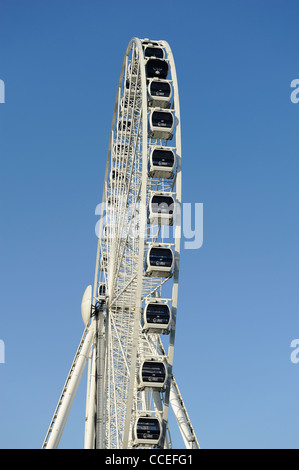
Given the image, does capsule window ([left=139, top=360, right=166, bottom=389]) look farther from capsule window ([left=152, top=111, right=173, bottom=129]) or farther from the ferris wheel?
capsule window ([left=152, top=111, right=173, bottom=129])

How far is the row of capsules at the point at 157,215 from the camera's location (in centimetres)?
2994

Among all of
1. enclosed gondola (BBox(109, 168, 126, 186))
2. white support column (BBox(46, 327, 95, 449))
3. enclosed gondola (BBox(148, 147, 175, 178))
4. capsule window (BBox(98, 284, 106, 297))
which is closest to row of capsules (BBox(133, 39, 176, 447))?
enclosed gondola (BBox(148, 147, 175, 178))

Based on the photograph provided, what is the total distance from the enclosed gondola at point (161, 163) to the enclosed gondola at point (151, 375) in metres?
8.75

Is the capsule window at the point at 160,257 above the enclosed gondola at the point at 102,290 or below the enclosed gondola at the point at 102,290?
below

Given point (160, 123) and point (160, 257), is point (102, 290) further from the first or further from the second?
point (160, 123)

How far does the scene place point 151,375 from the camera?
1196 inches

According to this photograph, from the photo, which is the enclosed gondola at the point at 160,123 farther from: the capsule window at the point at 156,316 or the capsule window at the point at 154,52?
the capsule window at the point at 156,316

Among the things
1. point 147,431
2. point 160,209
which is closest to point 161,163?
point 160,209

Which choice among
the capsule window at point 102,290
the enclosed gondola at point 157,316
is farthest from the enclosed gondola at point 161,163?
the capsule window at point 102,290

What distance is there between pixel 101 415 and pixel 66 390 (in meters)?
2.56

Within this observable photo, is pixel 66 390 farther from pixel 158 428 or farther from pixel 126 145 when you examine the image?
pixel 126 145

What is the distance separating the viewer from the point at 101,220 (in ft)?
147
